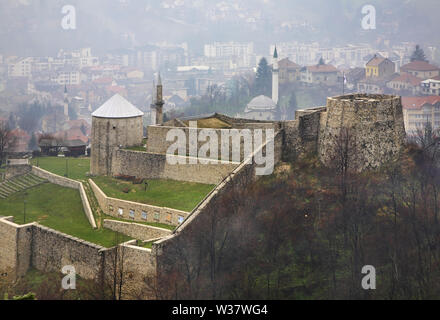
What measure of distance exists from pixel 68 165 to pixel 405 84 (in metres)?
71.1

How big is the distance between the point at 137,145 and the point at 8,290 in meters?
10.5

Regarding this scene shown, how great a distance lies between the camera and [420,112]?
81.1m

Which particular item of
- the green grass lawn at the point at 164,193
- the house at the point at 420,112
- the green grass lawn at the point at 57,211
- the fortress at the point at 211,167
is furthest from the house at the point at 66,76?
the fortress at the point at 211,167

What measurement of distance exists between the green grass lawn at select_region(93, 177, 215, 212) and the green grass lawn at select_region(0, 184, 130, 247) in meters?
1.60

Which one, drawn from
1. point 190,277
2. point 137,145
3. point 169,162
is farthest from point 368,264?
point 137,145

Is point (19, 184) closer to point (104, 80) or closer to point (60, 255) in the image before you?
point (60, 255)

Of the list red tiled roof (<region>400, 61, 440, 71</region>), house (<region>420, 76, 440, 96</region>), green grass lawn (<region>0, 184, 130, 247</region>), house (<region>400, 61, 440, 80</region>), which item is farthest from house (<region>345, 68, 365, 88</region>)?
green grass lawn (<region>0, 184, 130, 247</region>)

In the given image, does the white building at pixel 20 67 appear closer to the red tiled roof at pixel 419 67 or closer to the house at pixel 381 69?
the house at pixel 381 69

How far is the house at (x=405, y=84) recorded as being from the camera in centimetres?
9606

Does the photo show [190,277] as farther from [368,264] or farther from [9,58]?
[9,58]

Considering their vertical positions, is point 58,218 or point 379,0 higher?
point 379,0

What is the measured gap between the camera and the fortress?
22.0 metres

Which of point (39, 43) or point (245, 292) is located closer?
point (245, 292)

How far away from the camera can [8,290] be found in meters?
23.9
